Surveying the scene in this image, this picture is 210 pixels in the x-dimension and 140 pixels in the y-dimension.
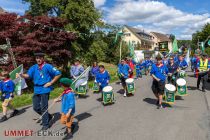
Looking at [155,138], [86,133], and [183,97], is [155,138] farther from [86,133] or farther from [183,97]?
[183,97]

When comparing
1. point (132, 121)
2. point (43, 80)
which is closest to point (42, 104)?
point (43, 80)

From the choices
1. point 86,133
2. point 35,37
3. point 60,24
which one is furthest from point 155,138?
point 60,24

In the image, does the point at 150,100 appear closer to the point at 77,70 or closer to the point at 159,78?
the point at 159,78

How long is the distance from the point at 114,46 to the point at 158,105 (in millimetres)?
37726

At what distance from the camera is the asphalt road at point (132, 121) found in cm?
614

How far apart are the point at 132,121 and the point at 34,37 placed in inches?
395

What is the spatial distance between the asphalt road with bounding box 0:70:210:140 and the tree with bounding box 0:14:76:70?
19.1 ft

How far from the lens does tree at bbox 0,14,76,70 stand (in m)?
14.7

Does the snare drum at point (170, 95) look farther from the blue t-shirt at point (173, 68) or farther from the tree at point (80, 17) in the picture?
the tree at point (80, 17)

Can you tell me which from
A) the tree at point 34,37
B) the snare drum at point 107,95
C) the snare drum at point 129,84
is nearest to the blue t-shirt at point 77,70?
the snare drum at point 129,84

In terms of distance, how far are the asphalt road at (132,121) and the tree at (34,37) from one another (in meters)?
5.83

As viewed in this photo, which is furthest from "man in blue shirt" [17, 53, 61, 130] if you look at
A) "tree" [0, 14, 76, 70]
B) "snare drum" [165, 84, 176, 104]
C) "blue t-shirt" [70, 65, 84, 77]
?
"tree" [0, 14, 76, 70]

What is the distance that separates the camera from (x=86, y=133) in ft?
20.9

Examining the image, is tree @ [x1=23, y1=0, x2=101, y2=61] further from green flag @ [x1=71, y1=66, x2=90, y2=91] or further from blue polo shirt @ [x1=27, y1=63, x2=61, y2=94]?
blue polo shirt @ [x1=27, y1=63, x2=61, y2=94]
